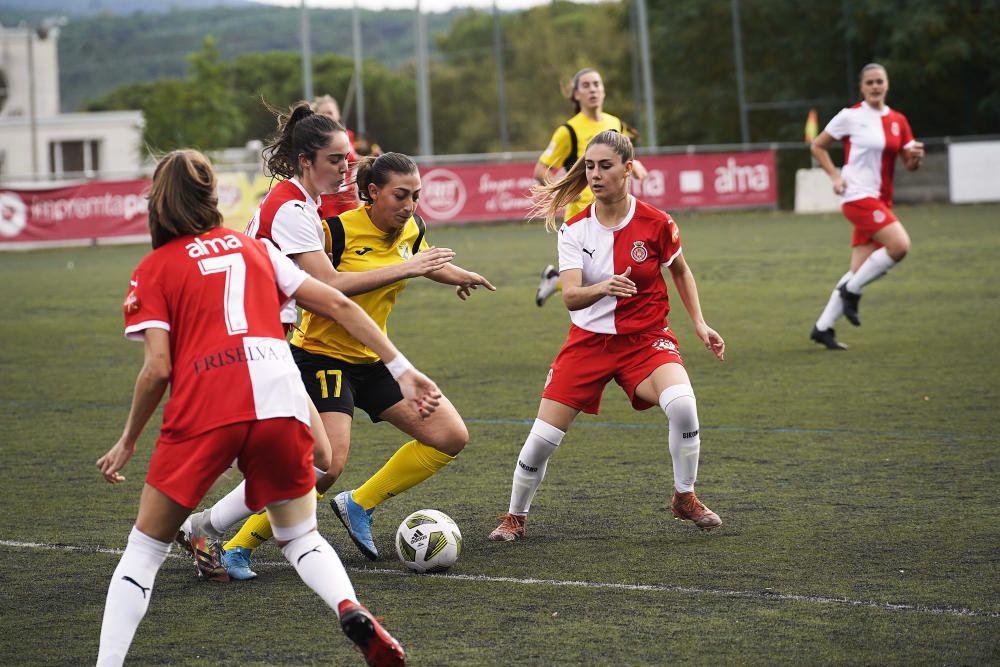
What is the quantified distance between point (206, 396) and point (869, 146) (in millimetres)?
9361

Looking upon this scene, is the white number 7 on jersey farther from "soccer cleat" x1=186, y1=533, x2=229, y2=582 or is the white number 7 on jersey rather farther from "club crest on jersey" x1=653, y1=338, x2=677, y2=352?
"club crest on jersey" x1=653, y1=338, x2=677, y2=352

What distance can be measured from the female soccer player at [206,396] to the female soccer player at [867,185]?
812 cm

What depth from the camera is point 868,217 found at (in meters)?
11.9

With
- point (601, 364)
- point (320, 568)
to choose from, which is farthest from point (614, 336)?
point (320, 568)

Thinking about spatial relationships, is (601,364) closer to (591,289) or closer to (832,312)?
(591,289)

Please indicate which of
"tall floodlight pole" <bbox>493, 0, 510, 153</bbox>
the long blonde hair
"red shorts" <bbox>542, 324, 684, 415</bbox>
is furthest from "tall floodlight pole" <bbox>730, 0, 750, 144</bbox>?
"red shorts" <bbox>542, 324, 684, 415</bbox>

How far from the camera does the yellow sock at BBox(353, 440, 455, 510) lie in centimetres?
584

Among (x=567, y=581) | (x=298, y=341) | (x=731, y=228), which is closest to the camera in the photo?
(x=567, y=581)

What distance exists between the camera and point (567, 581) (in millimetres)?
5336

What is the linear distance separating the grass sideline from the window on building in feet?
188

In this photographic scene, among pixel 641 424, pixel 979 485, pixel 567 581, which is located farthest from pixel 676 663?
pixel 641 424

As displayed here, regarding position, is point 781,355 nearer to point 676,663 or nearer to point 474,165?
point 676,663

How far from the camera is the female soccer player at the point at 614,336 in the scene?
19.7 feet

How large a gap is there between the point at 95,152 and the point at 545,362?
201ft
